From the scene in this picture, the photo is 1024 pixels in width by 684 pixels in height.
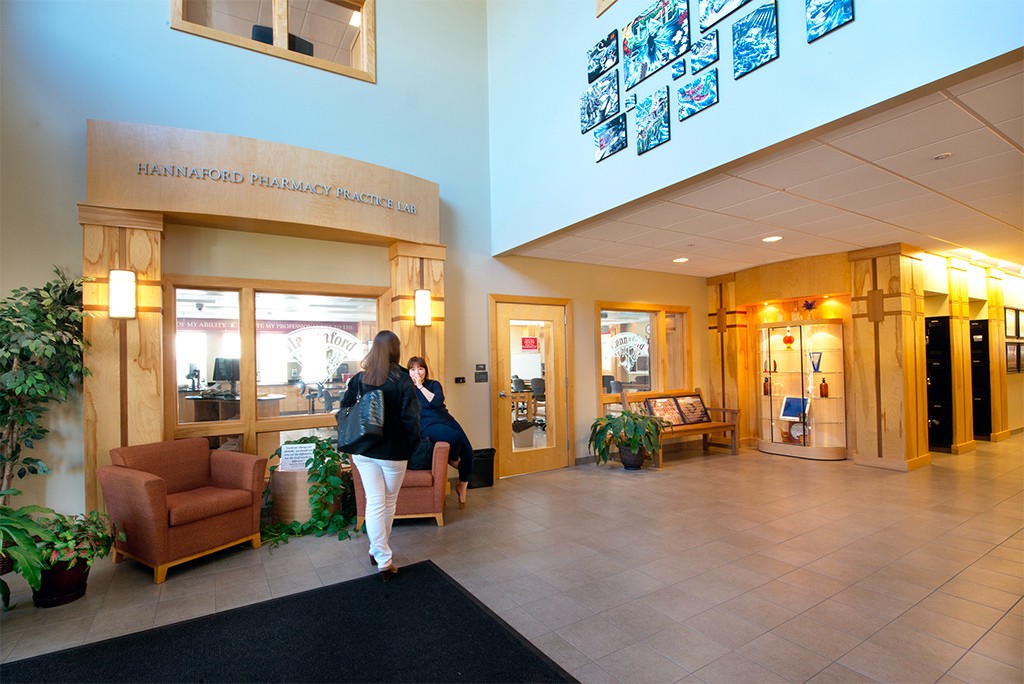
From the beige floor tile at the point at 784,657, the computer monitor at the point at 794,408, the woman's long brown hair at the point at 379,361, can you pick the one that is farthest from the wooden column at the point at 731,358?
the woman's long brown hair at the point at 379,361

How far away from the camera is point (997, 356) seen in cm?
809

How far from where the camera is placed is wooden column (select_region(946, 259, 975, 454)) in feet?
23.8

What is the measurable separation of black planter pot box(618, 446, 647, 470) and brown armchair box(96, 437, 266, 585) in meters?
4.42

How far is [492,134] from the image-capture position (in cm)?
618

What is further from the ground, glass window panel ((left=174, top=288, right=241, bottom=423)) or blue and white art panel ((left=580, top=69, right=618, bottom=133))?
blue and white art panel ((left=580, top=69, right=618, bottom=133))

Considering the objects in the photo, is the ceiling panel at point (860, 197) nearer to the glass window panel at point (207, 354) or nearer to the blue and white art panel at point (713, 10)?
the blue and white art panel at point (713, 10)

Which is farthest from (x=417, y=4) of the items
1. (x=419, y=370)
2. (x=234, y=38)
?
(x=419, y=370)

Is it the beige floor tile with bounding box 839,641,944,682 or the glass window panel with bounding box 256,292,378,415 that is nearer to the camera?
the beige floor tile with bounding box 839,641,944,682

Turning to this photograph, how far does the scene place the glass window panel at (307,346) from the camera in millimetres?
4844

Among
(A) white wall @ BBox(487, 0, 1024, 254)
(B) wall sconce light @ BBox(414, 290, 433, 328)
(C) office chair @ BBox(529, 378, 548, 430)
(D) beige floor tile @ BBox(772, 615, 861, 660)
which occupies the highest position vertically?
(A) white wall @ BBox(487, 0, 1024, 254)

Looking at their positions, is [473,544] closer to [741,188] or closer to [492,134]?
[741,188]

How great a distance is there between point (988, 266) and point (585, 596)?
29.9 ft

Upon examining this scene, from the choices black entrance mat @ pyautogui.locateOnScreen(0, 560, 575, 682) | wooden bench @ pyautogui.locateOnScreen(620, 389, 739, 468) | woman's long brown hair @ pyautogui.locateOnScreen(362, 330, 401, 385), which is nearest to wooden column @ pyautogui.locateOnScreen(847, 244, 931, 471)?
wooden bench @ pyautogui.locateOnScreen(620, 389, 739, 468)

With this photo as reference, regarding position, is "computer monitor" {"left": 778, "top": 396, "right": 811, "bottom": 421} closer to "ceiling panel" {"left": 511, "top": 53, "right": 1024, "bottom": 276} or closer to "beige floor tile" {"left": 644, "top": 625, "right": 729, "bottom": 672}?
"ceiling panel" {"left": 511, "top": 53, "right": 1024, "bottom": 276}
